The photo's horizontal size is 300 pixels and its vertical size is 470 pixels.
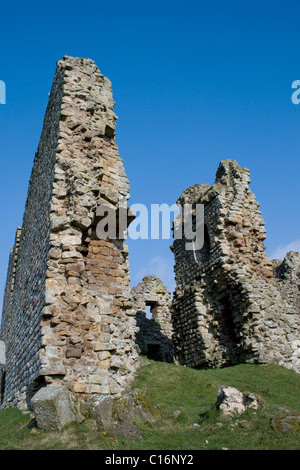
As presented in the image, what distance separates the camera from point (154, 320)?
20859mm

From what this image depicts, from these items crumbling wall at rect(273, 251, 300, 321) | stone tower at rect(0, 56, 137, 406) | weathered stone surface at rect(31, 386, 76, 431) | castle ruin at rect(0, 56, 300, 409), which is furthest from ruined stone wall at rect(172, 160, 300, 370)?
weathered stone surface at rect(31, 386, 76, 431)

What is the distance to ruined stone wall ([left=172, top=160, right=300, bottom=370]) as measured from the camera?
43.0ft

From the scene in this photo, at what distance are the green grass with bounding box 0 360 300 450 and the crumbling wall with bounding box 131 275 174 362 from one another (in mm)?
10936

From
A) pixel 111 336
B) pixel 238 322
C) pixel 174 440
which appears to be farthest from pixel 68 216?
pixel 238 322

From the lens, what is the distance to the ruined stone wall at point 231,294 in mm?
13094

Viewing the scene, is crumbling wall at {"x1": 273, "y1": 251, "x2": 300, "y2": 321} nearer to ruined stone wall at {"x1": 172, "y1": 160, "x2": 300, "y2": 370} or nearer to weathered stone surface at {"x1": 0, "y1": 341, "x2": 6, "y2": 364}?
ruined stone wall at {"x1": 172, "y1": 160, "x2": 300, "y2": 370}

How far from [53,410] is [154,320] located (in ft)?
50.2

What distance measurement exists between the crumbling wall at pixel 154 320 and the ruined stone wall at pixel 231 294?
3517 millimetres

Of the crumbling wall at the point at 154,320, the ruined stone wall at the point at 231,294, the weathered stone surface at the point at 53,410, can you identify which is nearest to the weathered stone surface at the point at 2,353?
the crumbling wall at the point at 154,320

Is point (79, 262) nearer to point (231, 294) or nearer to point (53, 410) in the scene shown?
point (53, 410)

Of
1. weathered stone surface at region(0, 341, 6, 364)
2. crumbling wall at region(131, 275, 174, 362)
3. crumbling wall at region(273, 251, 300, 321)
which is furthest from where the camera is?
crumbling wall at region(131, 275, 174, 362)

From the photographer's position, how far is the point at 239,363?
1325 cm

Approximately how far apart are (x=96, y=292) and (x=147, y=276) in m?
13.6

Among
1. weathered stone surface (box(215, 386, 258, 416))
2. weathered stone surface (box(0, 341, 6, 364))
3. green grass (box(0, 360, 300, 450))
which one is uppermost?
weathered stone surface (box(0, 341, 6, 364))
